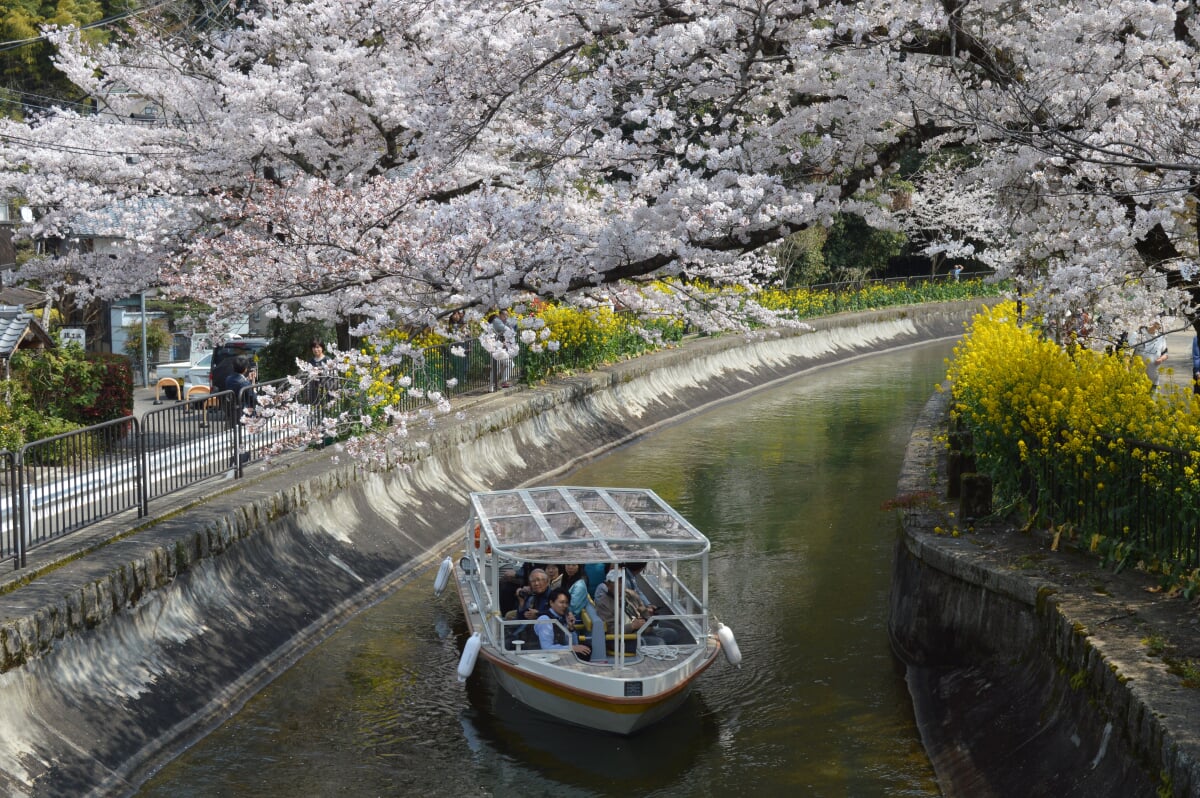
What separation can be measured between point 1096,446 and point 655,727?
5182 mm

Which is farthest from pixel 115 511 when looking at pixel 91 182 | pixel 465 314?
pixel 91 182

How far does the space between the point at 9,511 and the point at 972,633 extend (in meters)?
9.34

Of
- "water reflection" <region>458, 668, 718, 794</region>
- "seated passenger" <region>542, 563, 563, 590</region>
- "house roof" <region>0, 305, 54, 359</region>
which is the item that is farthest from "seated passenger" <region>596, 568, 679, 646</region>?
"house roof" <region>0, 305, 54, 359</region>

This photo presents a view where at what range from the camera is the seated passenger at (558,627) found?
1379 cm

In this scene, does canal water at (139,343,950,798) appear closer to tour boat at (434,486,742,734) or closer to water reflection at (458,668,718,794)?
water reflection at (458,668,718,794)

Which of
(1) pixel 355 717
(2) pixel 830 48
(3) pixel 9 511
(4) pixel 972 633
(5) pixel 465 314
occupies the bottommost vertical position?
(1) pixel 355 717

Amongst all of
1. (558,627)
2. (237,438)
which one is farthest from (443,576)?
(558,627)

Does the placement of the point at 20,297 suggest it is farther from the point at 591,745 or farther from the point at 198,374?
the point at 591,745

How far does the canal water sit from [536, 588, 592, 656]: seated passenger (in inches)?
31.3

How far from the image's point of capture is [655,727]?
44.2 feet

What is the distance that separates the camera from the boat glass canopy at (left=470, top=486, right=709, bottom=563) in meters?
13.7

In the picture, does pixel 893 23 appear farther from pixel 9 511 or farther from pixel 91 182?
pixel 91 182

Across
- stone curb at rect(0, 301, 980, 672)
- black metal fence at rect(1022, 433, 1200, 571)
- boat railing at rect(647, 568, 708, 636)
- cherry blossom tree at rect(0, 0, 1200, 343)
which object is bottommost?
boat railing at rect(647, 568, 708, 636)

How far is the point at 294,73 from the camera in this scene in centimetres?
2262
